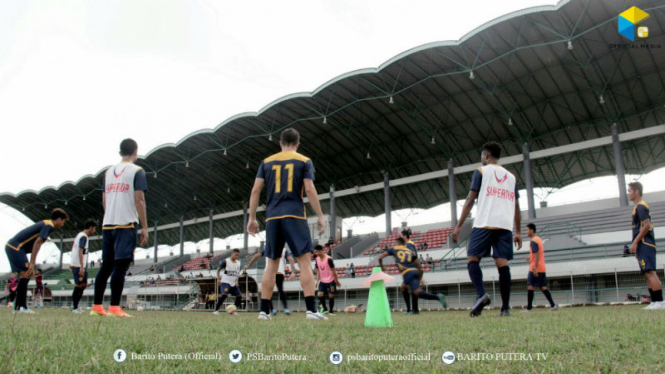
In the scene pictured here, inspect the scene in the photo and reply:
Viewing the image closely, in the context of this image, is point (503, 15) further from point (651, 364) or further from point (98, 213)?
point (98, 213)

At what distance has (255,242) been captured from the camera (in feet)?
175

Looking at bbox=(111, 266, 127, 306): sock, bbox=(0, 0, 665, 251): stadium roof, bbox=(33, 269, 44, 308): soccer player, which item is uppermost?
bbox=(0, 0, 665, 251): stadium roof

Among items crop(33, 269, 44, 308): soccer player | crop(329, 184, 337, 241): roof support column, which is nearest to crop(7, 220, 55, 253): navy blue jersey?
crop(33, 269, 44, 308): soccer player

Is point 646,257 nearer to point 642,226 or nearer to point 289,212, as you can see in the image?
point 642,226

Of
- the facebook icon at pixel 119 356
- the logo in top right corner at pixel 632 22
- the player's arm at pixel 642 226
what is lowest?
the facebook icon at pixel 119 356

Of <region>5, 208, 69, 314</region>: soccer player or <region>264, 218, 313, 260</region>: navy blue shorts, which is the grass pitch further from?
<region>5, 208, 69, 314</region>: soccer player

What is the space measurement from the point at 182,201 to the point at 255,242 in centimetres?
907

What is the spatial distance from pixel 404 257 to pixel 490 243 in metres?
4.43

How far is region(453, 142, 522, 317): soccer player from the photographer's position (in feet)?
19.3

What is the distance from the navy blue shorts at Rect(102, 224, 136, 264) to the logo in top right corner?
22.8m

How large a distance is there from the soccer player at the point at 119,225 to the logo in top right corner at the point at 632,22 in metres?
22.4

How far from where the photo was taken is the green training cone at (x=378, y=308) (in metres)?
4.23

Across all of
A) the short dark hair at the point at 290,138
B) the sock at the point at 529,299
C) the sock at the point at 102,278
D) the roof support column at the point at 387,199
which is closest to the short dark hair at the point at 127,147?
the sock at the point at 102,278

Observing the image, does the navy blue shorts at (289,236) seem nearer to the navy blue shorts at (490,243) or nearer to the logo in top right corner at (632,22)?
the navy blue shorts at (490,243)
